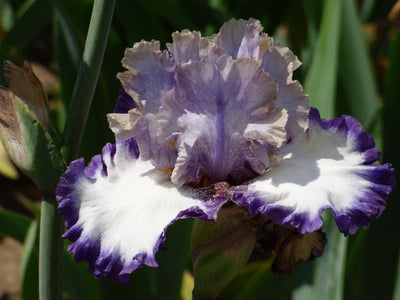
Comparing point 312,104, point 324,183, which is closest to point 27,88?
point 324,183

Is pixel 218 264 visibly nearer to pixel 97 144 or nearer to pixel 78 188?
pixel 78 188

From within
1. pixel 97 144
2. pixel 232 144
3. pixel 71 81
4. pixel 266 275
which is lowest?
pixel 266 275

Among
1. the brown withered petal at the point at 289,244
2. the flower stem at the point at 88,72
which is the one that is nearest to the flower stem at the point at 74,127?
the flower stem at the point at 88,72

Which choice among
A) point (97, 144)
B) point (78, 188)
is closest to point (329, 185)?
point (78, 188)

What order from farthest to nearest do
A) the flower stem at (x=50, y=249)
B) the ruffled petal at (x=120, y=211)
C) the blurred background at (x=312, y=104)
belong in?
the blurred background at (x=312, y=104)
the flower stem at (x=50, y=249)
the ruffled petal at (x=120, y=211)

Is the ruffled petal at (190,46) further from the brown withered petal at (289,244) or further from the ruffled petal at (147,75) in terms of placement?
the brown withered petal at (289,244)

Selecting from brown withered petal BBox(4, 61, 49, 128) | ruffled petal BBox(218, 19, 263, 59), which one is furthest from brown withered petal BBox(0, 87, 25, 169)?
ruffled petal BBox(218, 19, 263, 59)
